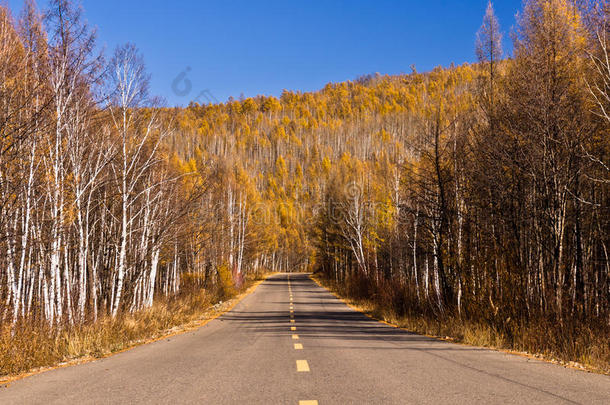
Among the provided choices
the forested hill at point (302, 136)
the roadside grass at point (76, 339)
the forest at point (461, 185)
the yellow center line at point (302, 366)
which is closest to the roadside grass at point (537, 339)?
the forest at point (461, 185)

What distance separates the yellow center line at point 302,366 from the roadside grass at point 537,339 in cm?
482

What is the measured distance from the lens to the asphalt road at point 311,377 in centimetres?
572

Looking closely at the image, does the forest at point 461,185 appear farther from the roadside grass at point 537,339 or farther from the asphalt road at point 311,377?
the asphalt road at point 311,377

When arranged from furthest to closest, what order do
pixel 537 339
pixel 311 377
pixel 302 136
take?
pixel 302 136, pixel 537 339, pixel 311 377

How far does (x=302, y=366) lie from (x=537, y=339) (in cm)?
616

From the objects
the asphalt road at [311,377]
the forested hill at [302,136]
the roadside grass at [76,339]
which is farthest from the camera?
the forested hill at [302,136]

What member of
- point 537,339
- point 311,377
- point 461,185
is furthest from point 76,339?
point 461,185

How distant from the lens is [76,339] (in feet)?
33.1

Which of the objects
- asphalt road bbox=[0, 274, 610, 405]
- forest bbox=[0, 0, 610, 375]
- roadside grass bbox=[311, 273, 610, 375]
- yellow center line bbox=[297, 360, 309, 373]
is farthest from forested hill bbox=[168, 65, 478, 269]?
yellow center line bbox=[297, 360, 309, 373]

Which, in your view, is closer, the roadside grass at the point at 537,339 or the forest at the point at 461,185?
the roadside grass at the point at 537,339

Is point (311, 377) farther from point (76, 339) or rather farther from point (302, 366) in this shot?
point (76, 339)

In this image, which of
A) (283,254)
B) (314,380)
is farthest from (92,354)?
(283,254)

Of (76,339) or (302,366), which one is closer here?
(302,366)

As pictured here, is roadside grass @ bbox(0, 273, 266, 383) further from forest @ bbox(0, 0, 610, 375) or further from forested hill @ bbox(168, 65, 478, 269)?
forested hill @ bbox(168, 65, 478, 269)
